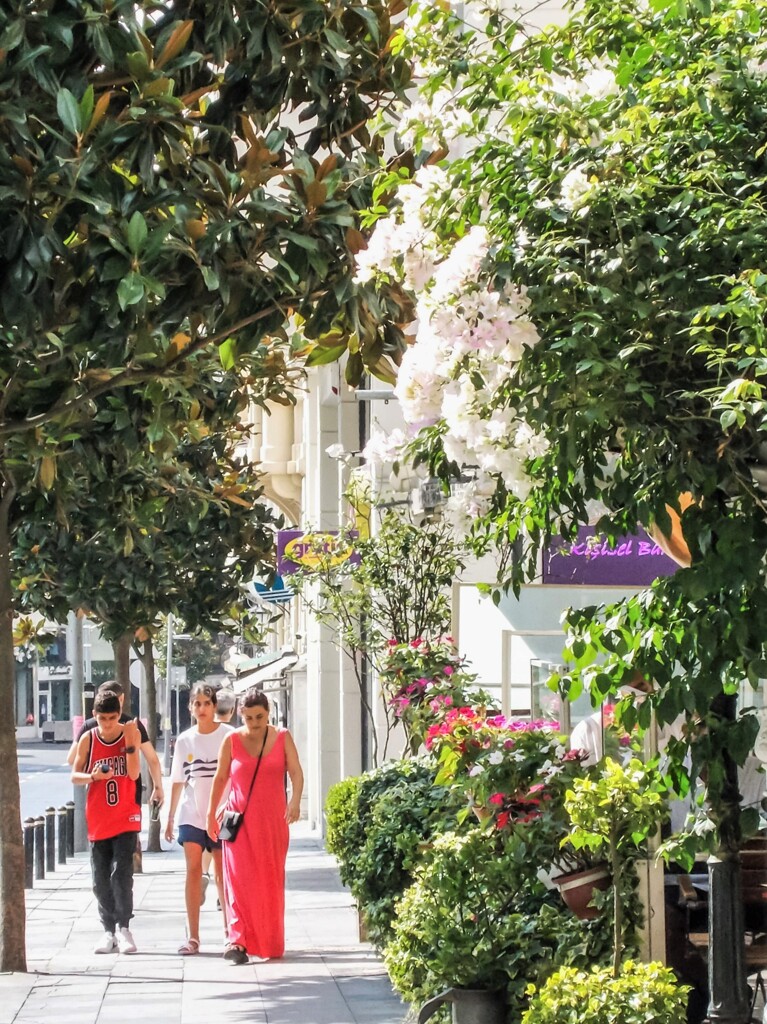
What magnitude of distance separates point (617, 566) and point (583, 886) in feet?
6.13

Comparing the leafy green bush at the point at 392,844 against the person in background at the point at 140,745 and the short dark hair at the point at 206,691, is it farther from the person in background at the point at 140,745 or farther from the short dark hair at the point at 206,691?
the short dark hair at the point at 206,691

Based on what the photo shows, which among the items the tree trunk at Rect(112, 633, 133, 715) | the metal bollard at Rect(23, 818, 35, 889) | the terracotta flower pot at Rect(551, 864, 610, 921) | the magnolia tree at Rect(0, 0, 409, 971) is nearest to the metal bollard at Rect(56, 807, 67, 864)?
the metal bollard at Rect(23, 818, 35, 889)

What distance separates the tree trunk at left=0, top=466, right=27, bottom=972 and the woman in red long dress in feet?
4.39

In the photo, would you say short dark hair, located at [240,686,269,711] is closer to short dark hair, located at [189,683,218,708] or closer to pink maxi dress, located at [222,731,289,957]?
pink maxi dress, located at [222,731,289,957]

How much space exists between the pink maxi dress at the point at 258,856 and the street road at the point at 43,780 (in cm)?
1203

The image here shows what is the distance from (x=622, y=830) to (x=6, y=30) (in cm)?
353

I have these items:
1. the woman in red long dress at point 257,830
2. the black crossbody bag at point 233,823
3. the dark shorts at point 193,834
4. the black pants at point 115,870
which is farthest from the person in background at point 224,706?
the black crossbody bag at point 233,823

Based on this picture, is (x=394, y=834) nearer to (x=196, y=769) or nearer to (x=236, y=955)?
(x=236, y=955)

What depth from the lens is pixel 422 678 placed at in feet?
33.4

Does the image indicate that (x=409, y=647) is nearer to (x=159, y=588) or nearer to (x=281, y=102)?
(x=281, y=102)

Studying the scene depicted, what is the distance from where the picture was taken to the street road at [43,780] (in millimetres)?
33750

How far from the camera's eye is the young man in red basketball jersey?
11117 mm

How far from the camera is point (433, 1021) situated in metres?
7.20

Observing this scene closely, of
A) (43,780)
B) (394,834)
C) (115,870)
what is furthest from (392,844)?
(43,780)
